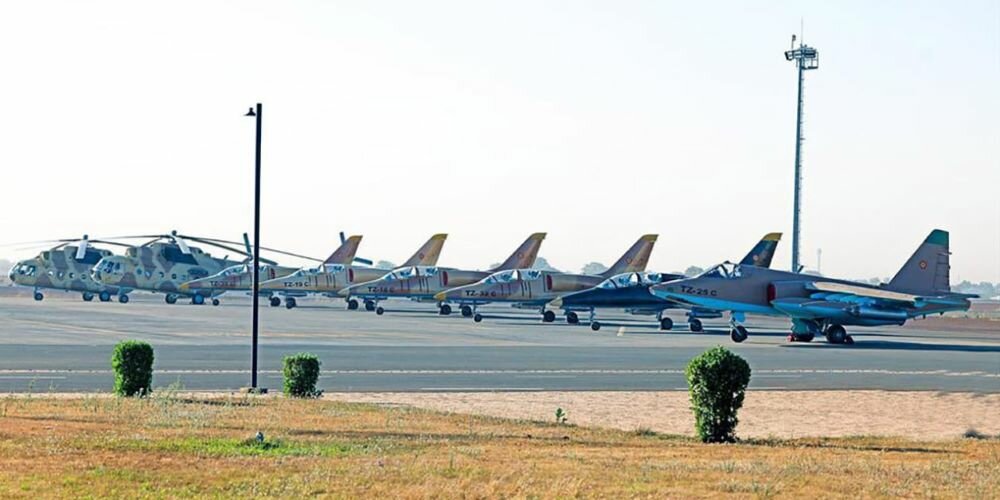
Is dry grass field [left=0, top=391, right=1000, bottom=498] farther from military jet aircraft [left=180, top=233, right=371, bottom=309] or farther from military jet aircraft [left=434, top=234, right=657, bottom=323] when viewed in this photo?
military jet aircraft [left=180, top=233, right=371, bottom=309]

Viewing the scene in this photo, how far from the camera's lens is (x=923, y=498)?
1246 centimetres

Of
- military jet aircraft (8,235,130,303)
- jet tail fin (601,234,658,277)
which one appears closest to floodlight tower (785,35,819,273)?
jet tail fin (601,234,658,277)

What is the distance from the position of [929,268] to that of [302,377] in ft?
105

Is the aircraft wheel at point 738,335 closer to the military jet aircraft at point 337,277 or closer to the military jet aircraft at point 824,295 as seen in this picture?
the military jet aircraft at point 824,295

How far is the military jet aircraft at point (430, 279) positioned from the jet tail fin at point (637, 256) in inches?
318

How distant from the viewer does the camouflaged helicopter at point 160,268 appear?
8594 centimetres

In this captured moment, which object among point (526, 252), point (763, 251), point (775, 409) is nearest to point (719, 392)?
point (775, 409)

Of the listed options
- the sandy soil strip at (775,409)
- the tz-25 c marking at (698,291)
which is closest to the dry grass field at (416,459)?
the sandy soil strip at (775,409)

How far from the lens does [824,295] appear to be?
47.5m

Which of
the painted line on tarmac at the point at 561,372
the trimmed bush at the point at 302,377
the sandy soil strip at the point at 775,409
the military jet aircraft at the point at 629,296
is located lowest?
the sandy soil strip at the point at 775,409

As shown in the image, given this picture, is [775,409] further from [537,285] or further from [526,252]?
[526,252]

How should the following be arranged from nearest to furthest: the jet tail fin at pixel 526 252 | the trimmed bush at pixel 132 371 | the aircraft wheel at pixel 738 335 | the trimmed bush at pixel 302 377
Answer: the trimmed bush at pixel 132 371, the trimmed bush at pixel 302 377, the aircraft wheel at pixel 738 335, the jet tail fin at pixel 526 252

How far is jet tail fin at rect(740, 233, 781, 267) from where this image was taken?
54.6 meters

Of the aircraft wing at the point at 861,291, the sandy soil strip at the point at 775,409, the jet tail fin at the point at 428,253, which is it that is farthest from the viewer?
the jet tail fin at the point at 428,253
